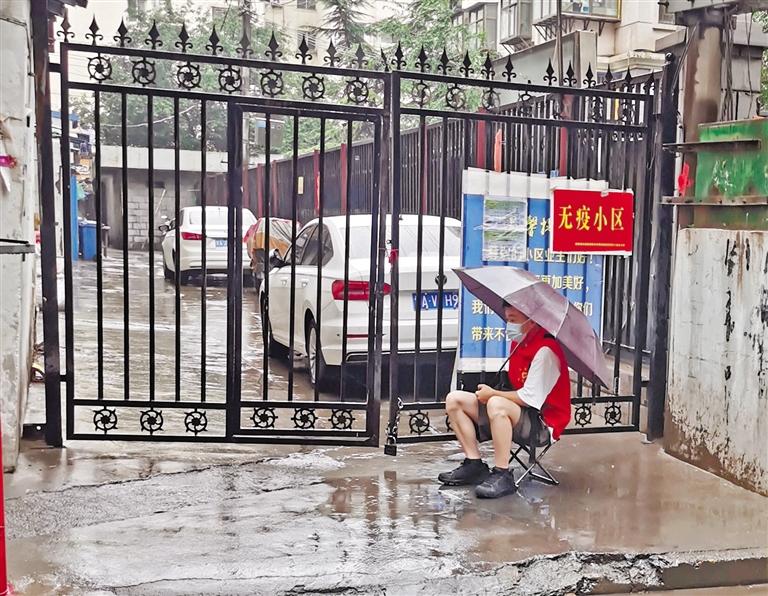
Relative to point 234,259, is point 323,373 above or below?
below

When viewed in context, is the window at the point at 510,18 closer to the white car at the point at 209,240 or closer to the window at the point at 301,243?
the white car at the point at 209,240

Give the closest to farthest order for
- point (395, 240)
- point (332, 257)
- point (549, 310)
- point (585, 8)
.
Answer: point (549, 310), point (395, 240), point (332, 257), point (585, 8)

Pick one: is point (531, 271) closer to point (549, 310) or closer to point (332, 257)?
point (549, 310)

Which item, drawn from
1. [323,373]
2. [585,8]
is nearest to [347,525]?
[323,373]

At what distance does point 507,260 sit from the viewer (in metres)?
5.84

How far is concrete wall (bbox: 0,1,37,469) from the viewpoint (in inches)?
188

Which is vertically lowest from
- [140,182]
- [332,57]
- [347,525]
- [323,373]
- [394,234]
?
[347,525]

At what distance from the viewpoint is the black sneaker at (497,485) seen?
4895mm

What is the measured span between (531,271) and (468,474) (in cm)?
155

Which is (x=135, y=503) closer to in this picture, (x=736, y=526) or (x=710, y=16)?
(x=736, y=526)

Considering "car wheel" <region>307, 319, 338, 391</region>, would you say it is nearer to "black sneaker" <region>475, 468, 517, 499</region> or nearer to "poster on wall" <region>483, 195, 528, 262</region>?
"poster on wall" <region>483, 195, 528, 262</region>

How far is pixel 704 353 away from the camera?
5473 mm

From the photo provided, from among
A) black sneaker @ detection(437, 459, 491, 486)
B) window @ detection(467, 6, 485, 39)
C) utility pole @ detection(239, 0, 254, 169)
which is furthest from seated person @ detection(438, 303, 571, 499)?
window @ detection(467, 6, 485, 39)

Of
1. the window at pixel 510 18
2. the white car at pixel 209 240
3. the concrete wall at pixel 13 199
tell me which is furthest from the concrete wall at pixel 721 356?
the window at pixel 510 18
